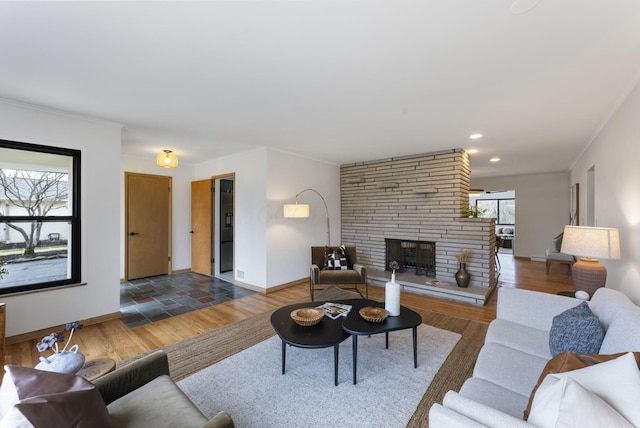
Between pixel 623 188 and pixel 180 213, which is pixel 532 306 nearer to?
pixel 623 188

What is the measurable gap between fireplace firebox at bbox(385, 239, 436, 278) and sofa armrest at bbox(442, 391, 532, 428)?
4102 mm

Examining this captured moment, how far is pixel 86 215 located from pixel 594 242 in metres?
5.23

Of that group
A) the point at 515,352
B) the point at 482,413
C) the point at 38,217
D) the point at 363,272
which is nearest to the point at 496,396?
the point at 482,413

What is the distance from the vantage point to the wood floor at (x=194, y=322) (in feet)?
8.52

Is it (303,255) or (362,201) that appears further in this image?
(362,201)

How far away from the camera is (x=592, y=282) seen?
8.50ft

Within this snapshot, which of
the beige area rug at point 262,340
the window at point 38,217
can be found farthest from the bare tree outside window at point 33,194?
the beige area rug at point 262,340

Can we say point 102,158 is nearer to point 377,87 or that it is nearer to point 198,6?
point 198,6

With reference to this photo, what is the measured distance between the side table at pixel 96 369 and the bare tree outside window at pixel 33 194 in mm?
2132

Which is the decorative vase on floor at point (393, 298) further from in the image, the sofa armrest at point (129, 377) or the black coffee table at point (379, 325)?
the sofa armrest at point (129, 377)

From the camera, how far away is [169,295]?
4297mm

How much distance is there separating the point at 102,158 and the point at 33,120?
65cm

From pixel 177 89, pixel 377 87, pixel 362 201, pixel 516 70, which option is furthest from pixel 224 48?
pixel 362 201

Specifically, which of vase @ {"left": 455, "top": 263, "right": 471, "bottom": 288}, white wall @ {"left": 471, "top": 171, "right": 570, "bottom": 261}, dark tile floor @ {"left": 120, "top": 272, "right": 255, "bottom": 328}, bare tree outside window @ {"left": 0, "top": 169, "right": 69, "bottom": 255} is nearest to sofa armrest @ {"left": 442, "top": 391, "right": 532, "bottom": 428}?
dark tile floor @ {"left": 120, "top": 272, "right": 255, "bottom": 328}
